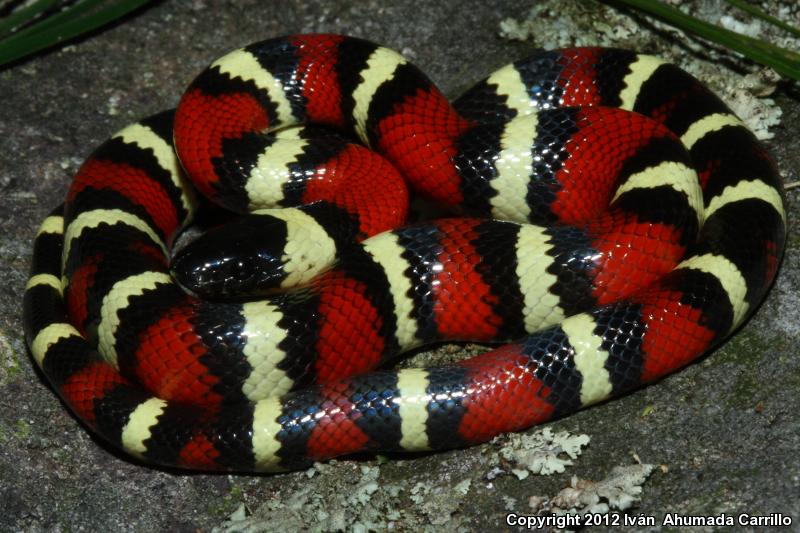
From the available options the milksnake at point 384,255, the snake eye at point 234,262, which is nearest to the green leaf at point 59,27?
the milksnake at point 384,255

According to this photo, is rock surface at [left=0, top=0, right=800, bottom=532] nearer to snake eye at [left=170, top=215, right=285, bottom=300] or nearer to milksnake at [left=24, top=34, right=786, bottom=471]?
milksnake at [left=24, top=34, right=786, bottom=471]

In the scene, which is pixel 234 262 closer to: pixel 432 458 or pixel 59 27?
pixel 432 458

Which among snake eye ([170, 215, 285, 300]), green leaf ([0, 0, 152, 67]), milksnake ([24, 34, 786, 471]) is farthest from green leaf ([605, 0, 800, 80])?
green leaf ([0, 0, 152, 67])

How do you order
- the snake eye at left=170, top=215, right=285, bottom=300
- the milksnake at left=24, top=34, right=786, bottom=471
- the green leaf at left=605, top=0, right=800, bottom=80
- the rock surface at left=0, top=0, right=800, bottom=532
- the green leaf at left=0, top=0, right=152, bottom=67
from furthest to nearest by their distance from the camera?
the green leaf at left=0, top=0, right=152, bottom=67 < the green leaf at left=605, top=0, right=800, bottom=80 < the snake eye at left=170, top=215, right=285, bottom=300 < the milksnake at left=24, top=34, right=786, bottom=471 < the rock surface at left=0, top=0, right=800, bottom=532

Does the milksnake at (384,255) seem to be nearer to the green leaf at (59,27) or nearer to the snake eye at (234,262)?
the snake eye at (234,262)

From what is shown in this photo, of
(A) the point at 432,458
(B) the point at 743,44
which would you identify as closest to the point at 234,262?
(A) the point at 432,458

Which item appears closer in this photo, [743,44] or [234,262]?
[234,262]

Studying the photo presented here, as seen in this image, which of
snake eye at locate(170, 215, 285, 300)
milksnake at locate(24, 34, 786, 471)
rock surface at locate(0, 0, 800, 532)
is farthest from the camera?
snake eye at locate(170, 215, 285, 300)

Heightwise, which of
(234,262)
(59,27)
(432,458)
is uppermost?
(59,27)
